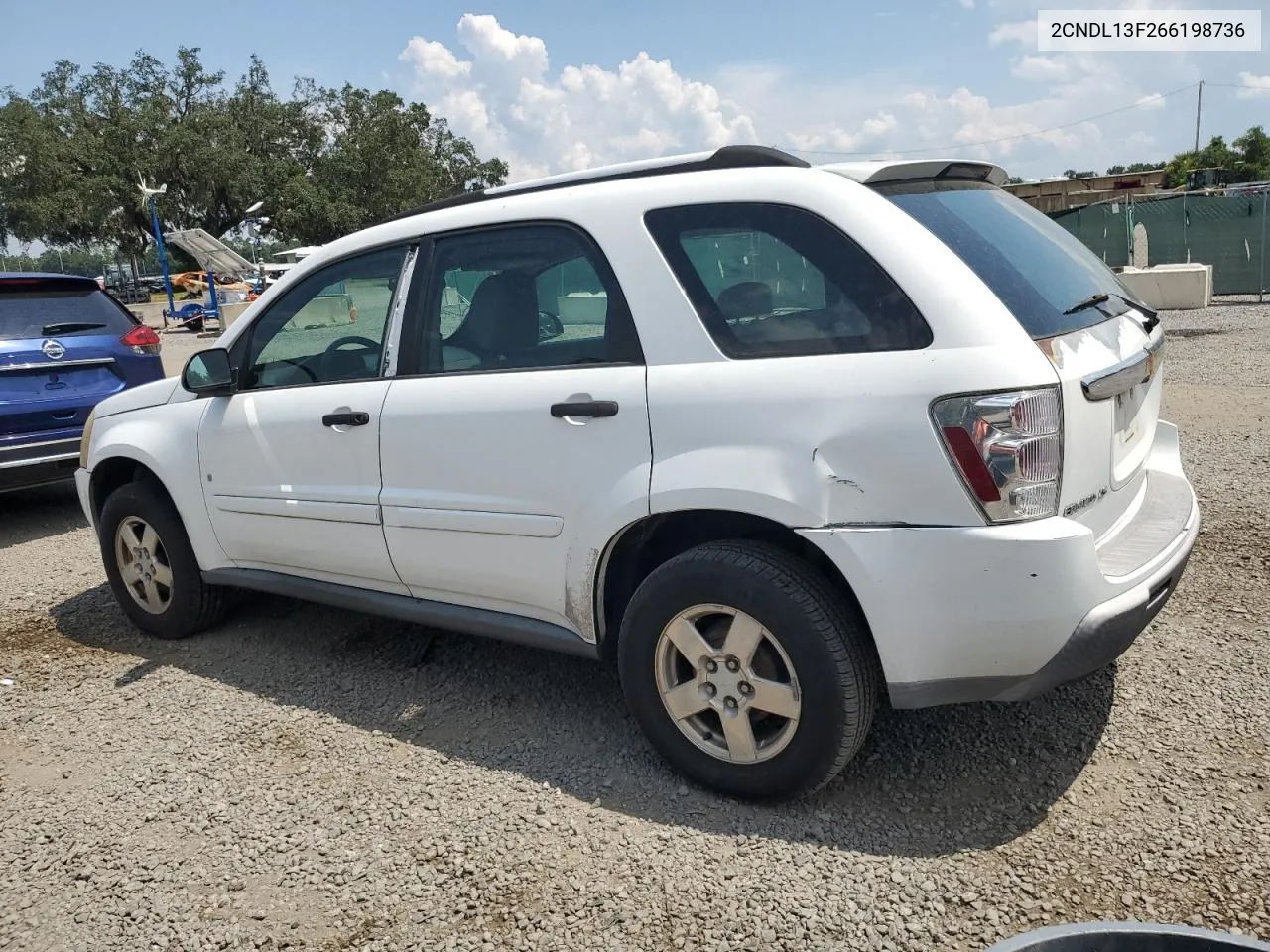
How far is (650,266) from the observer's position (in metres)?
2.95

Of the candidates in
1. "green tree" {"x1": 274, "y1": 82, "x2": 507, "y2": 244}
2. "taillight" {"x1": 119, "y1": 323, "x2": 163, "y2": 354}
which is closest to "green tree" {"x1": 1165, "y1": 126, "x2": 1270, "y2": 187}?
"green tree" {"x1": 274, "y1": 82, "x2": 507, "y2": 244}

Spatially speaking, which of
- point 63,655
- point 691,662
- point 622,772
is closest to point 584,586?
point 691,662

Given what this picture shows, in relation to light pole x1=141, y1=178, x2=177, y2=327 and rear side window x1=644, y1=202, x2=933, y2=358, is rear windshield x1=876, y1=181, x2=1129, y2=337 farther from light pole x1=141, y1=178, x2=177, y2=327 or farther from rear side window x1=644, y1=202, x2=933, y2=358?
light pole x1=141, y1=178, x2=177, y2=327

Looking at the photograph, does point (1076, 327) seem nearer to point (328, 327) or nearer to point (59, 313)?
point (328, 327)

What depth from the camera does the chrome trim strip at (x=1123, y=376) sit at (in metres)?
2.53

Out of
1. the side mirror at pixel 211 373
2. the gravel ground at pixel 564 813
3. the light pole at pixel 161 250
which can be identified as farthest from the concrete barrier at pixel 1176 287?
the light pole at pixel 161 250

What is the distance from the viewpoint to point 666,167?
3.13 m

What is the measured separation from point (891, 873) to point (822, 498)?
3.35ft

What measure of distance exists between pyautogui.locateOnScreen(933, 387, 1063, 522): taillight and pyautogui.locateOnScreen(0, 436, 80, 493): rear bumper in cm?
632

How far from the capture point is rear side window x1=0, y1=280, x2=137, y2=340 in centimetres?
670

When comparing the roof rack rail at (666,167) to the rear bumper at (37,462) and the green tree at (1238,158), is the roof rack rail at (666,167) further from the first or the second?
the green tree at (1238,158)

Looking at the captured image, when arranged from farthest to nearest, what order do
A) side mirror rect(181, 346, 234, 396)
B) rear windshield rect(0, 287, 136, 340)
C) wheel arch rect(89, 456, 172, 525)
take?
rear windshield rect(0, 287, 136, 340)
wheel arch rect(89, 456, 172, 525)
side mirror rect(181, 346, 234, 396)

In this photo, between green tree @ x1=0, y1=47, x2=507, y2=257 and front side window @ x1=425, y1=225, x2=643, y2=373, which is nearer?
front side window @ x1=425, y1=225, x2=643, y2=373

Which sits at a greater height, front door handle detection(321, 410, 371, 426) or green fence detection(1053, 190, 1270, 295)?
green fence detection(1053, 190, 1270, 295)
